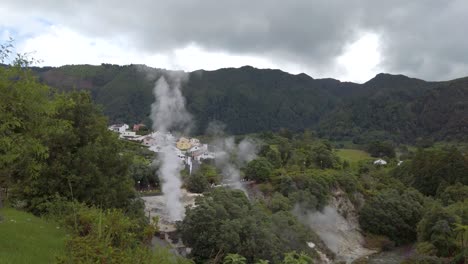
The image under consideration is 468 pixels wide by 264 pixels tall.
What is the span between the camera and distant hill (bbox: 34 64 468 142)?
124312mm

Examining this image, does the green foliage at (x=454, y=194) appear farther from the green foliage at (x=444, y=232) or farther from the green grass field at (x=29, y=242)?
the green grass field at (x=29, y=242)

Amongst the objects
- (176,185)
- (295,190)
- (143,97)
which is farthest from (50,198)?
(143,97)

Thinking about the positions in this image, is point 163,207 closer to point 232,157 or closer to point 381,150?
point 232,157

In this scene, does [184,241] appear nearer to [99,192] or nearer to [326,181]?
[99,192]

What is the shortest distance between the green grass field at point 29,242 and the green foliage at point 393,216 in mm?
35117

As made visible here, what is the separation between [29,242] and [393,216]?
37322 mm

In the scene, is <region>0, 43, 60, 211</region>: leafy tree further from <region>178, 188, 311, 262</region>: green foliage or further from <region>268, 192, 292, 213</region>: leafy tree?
<region>268, 192, 292, 213</region>: leafy tree

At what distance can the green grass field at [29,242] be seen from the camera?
755cm

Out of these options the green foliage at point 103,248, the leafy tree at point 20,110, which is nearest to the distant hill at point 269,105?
the leafy tree at point 20,110

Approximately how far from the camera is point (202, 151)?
189 feet

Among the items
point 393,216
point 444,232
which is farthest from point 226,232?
point 393,216

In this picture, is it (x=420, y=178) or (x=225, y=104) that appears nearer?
(x=420, y=178)

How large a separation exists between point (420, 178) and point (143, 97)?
91.9 meters

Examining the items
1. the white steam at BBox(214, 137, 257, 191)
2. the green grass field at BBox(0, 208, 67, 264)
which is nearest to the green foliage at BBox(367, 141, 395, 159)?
the white steam at BBox(214, 137, 257, 191)
